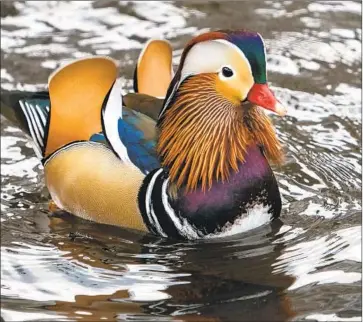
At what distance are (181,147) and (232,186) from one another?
25 cm

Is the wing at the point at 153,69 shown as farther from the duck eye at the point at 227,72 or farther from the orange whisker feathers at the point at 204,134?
the duck eye at the point at 227,72

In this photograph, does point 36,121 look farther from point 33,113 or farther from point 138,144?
point 138,144

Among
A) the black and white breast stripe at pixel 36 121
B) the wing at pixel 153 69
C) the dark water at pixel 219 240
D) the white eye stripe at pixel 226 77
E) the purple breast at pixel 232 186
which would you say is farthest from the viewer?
the wing at pixel 153 69

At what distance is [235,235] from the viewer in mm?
3865

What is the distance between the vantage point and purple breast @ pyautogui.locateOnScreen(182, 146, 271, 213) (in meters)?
3.79

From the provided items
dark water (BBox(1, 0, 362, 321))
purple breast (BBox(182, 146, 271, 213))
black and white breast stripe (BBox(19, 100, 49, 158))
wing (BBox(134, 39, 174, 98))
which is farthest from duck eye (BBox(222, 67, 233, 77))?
black and white breast stripe (BBox(19, 100, 49, 158))

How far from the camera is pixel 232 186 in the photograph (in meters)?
3.82

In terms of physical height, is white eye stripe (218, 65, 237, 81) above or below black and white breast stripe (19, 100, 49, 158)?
above

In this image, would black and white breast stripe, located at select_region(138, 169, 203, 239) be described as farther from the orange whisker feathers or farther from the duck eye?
the duck eye

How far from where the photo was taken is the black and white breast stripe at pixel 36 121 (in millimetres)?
4184

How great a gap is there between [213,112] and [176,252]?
21.7 inches

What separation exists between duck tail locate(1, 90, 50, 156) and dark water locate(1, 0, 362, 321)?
0.91ft

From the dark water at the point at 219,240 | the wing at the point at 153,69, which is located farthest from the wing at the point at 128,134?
the wing at the point at 153,69

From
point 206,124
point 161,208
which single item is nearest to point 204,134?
point 206,124
